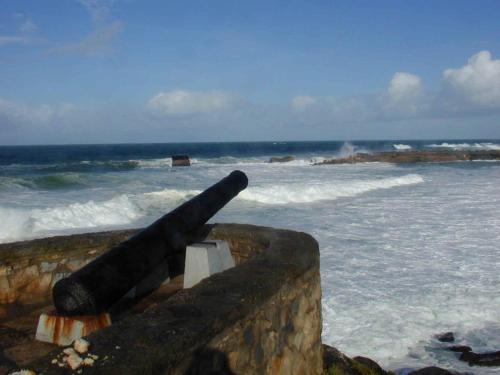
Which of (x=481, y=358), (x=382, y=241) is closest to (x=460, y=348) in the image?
(x=481, y=358)

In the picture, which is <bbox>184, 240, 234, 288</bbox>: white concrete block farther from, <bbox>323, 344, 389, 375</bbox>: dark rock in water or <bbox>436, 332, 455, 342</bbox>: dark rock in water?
<bbox>436, 332, 455, 342</bbox>: dark rock in water

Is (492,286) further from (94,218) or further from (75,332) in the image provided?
(94,218)

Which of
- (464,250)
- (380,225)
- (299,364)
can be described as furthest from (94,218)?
(299,364)

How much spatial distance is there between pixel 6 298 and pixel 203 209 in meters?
1.85

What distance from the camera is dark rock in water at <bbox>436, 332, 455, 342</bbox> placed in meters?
6.44

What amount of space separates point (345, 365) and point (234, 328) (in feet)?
8.28

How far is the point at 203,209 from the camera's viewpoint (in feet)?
14.1

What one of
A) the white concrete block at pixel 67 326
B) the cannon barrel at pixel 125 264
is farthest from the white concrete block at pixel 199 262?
the white concrete block at pixel 67 326

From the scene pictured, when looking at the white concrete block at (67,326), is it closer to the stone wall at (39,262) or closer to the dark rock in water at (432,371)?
the stone wall at (39,262)

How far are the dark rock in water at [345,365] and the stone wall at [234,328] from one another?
0.64 meters

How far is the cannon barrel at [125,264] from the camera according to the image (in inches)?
112

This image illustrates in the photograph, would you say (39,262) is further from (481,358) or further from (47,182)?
(47,182)

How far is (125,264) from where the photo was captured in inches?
125

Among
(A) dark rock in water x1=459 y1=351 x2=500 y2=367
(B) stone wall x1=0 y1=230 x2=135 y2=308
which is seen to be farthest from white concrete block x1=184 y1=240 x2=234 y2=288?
(A) dark rock in water x1=459 y1=351 x2=500 y2=367
